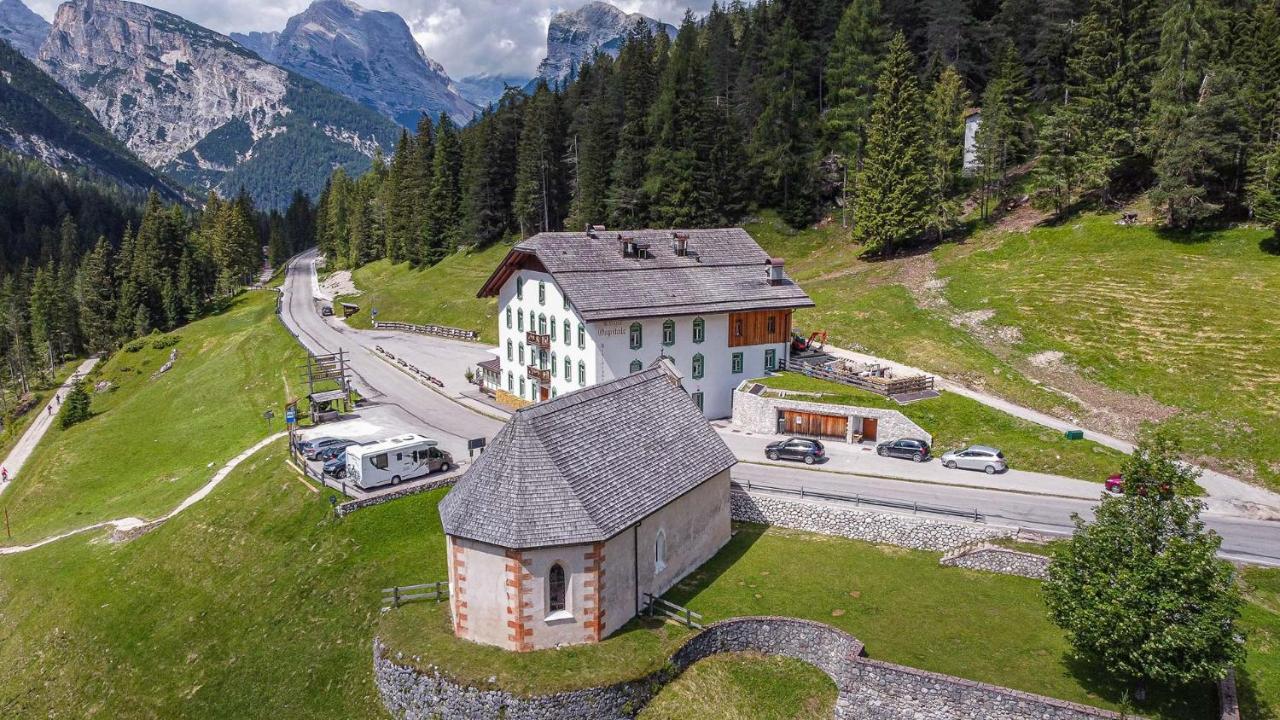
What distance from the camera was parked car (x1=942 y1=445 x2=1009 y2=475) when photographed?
40.9 metres

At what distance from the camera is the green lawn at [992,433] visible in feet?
134

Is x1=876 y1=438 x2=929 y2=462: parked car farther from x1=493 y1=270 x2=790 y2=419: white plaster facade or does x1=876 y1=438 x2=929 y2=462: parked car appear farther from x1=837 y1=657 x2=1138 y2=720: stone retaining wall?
x1=837 y1=657 x2=1138 y2=720: stone retaining wall

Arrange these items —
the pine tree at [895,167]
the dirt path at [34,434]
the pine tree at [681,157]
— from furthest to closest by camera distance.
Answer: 1. the pine tree at [681,157]
2. the pine tree at [895,167]
3. the dirt path at [34,434]

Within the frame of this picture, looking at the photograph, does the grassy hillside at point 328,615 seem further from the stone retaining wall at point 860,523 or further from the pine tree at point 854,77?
the pine tree at point 854,77

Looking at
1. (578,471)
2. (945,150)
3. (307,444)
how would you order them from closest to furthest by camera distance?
(578,471)
(307,444)
(945,150)

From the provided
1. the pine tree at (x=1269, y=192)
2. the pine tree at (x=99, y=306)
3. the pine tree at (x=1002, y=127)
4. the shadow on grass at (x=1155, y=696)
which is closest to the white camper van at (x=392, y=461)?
the shadow on grass at (x=1155, y=696)

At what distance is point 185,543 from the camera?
39594 mm

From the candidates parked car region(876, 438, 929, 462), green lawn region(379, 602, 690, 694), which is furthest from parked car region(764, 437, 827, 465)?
green lawn region(379, 602, 690, 694)

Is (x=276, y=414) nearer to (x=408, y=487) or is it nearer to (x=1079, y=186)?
(x=408, y=487)

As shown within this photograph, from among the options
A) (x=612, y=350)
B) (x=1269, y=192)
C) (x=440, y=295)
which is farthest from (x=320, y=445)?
(x=1269, y=192)

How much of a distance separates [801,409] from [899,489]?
1028cm

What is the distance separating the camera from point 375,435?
45.0 metres

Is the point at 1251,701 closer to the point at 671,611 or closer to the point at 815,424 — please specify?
the point at 671,611

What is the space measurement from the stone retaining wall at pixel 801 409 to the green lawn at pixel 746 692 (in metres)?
23.1
